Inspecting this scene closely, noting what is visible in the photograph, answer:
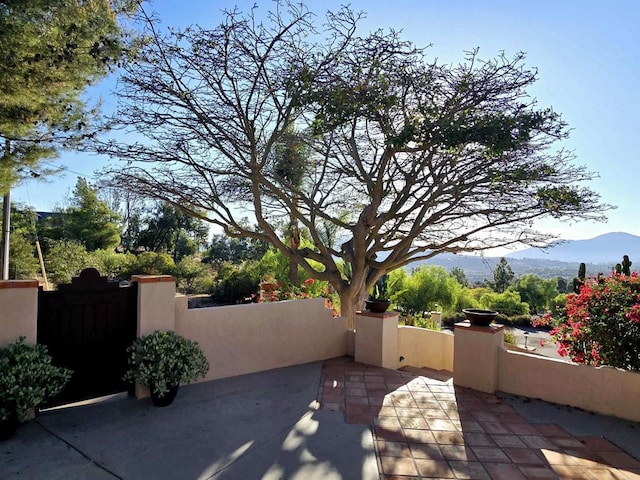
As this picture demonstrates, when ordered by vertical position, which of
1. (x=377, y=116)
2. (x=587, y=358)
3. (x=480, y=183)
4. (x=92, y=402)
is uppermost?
(x=377, y=116)

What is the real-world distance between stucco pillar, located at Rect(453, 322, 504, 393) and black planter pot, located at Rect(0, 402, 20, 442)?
5.67m

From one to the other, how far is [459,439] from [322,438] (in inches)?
58.6

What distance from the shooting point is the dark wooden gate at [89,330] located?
4746 mm

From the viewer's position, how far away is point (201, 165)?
9672 millimetres

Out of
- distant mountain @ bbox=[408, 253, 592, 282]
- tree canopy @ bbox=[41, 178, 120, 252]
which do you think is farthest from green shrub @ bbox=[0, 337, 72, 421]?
tree canopy @ bbox=[41, 178, 120, 252]

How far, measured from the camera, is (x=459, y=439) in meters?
4.23

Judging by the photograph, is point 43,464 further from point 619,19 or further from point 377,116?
point 619,19

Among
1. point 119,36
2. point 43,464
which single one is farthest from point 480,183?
point 43,464

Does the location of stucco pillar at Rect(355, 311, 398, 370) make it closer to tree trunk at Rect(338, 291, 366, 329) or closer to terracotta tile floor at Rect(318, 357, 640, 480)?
terracotta tile floor at Rect(318, 357, 640, 480)

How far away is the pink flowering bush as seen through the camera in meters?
5.12

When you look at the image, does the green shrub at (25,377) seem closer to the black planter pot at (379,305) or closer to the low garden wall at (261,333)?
the low garden wall at (261,333)

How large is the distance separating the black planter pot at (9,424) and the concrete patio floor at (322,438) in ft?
0.25

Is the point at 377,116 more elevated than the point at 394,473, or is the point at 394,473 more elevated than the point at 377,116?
the point at 377,116

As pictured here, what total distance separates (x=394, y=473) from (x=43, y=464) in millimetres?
3177
